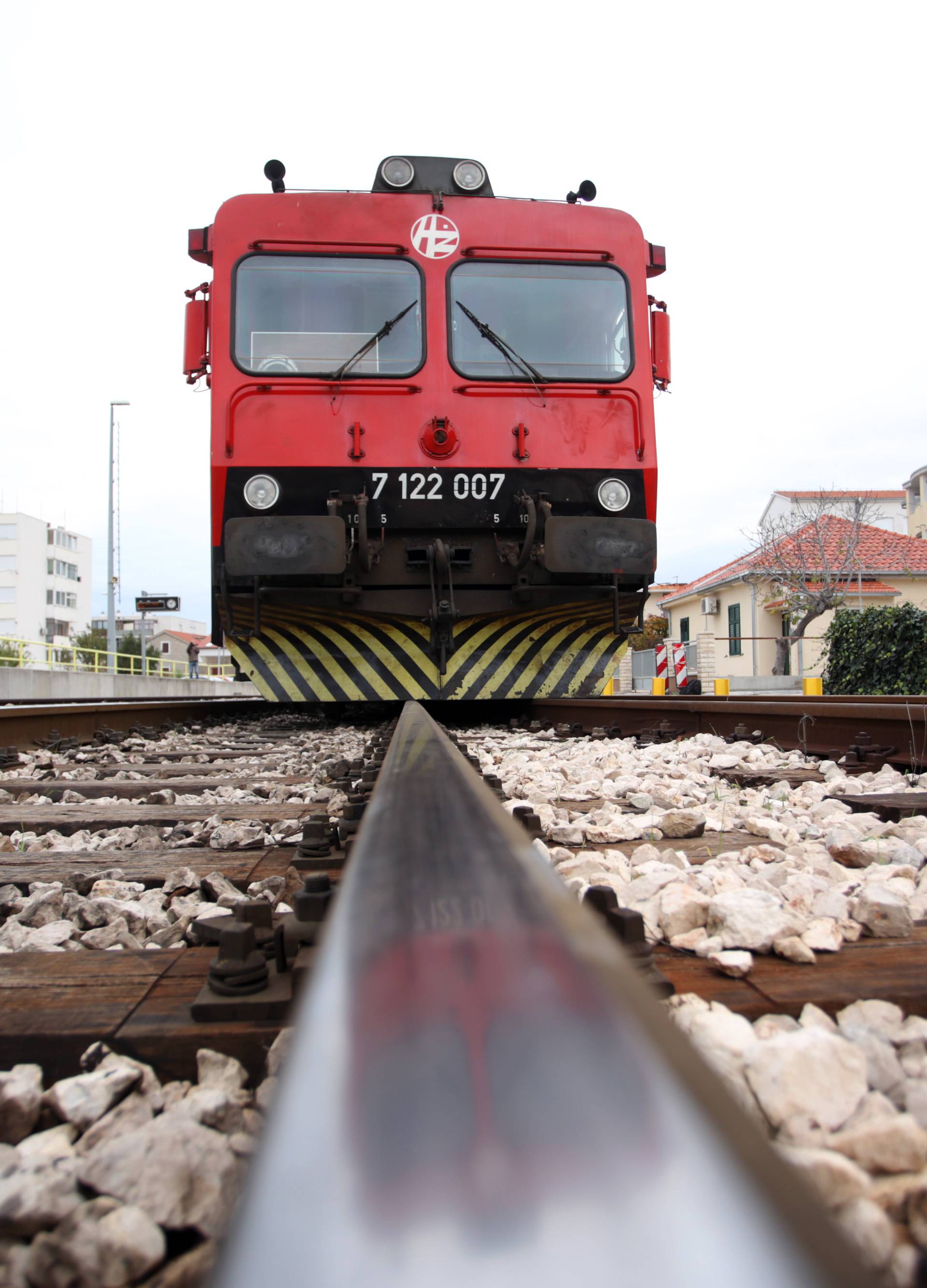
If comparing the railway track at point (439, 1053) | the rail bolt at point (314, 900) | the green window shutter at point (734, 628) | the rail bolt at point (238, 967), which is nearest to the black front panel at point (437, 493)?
the railway track at point (439, 1053)

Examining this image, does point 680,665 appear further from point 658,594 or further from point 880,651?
point 658,594

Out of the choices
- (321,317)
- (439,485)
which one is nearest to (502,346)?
(439,485)

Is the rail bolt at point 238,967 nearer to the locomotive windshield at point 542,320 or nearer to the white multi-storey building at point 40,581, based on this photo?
the locomotive windshield at point 542,320

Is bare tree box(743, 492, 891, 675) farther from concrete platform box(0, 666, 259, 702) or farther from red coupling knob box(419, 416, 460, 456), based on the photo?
red coupling knob box(419, 416, 460, 456)

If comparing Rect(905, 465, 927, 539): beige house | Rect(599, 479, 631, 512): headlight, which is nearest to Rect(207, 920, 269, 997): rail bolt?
Rect(599, 479, 631, 512): headlight

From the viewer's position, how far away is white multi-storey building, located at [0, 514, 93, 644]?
70.8 metres

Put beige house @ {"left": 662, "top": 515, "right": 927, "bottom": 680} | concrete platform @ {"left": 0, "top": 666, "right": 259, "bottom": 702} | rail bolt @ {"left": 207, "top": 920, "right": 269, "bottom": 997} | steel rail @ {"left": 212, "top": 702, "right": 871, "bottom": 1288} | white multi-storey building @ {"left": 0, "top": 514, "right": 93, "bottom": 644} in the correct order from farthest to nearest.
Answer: white multi-storey building @ {"left": 0, "top": 514, "right": 93, "bottom": 644} → beige house @ {"left": 662, "top": 515, "right": 927, "bottom": 680} → concrete platform @ {"left": 0, "top": 666, "right": 259, "bottom": 702} → rail bolt @ {"left": 207, "top": 920, "right": 269, "bottom": 997} → steel rail @ {"left": 212, "top": 702, "right": 871, "bottom": 1288}

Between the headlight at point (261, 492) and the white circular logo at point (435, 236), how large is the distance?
6.14 ft

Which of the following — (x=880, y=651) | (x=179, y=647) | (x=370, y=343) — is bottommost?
(x=880, y=651)

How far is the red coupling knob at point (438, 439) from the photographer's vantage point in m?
5.68

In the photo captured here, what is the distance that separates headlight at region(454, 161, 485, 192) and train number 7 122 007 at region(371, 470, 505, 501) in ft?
6.61

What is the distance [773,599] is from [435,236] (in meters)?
22.8

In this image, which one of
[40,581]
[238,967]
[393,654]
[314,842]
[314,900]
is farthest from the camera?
[40,581]

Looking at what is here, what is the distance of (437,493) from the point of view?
5699 mm
